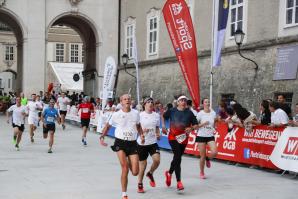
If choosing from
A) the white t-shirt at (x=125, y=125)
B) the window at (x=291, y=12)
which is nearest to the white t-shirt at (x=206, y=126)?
the white t-shirt at (x=125, y=125)

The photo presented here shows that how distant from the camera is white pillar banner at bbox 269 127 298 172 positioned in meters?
11.1

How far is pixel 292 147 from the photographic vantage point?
37.0 ft

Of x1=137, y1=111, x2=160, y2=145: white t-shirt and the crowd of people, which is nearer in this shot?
the crowd of people

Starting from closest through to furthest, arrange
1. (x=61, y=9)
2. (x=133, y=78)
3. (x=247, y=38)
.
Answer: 1. (x=247, y=38)
2. (x=133, y=78)
3. (x=61, y=9)

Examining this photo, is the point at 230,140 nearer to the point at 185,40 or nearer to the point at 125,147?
the point at 185,40

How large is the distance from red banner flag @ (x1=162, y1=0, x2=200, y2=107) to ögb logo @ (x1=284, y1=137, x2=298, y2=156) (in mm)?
3697

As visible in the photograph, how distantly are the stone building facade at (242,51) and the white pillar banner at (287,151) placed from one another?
6481 millimetres

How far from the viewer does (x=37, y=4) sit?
3347 centimetres

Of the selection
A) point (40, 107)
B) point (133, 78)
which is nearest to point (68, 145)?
point (40, 107)

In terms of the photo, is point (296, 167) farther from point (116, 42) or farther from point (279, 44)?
point (116, 42)

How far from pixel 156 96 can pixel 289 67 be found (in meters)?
11.8

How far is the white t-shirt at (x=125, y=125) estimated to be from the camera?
8609 mm

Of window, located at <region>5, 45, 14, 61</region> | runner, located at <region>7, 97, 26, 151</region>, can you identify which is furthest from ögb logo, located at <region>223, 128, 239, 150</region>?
window, located at <region>5, 45, 14, 61</region>

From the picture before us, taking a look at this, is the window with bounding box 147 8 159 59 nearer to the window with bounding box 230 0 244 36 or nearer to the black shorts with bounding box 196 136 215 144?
the window with bounding box 230 0 244 36
